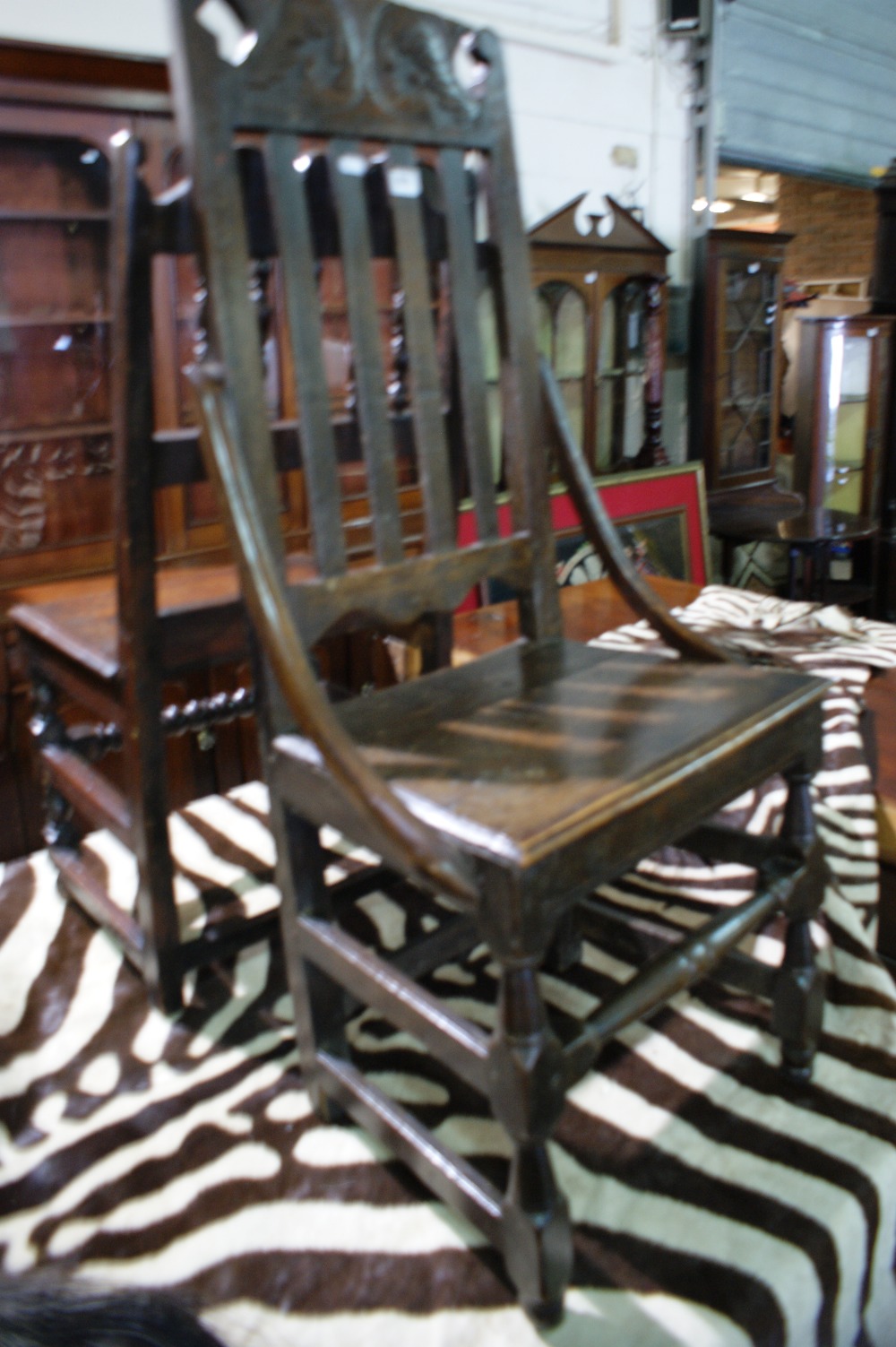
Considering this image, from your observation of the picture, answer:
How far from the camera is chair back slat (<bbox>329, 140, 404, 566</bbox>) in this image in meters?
1.01

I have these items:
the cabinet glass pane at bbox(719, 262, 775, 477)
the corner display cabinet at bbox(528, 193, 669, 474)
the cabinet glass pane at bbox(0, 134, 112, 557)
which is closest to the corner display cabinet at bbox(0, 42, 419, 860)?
the cabinet glass pane at bbox(0, 134, 112, 557)

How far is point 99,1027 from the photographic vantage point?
126 cm

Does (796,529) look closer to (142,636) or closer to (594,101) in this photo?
(594,101)

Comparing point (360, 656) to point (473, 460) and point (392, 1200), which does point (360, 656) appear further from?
point (392, 1200)

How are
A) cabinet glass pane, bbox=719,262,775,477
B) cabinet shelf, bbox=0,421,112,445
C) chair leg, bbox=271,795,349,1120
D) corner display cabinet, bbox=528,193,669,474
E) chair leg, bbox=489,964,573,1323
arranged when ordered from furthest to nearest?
1. cabinet glass pane, bbox=719,262,775,477
2. corner display cabinet, bbox=528,193,669,474
3. cabinet shelf, bbox=0,421,112,445
4. chair leg, bbox=271,795,349,1120
5. chair leg, bbox=489,964,573,1323

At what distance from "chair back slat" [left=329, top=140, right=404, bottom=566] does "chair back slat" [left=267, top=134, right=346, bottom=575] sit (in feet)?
0.15

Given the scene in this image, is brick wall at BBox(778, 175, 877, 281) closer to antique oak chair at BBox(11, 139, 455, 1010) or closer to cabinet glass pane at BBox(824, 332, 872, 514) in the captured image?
cabinet glass pane at BBox(824, 332, 872, 514)

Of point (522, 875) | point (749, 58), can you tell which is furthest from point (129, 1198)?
point (749, 58)

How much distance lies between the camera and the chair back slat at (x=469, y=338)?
1096 millimetres

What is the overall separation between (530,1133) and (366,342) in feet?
2.61

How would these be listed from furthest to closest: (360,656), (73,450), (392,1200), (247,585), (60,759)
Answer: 1. (360,656)
2. (73,450)
3. (60,759)
4. (392,1200)
5. (247,585)

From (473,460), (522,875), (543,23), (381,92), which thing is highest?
(543,23)

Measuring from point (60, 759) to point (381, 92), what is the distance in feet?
3.31

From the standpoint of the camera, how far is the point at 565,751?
2.93 feet
